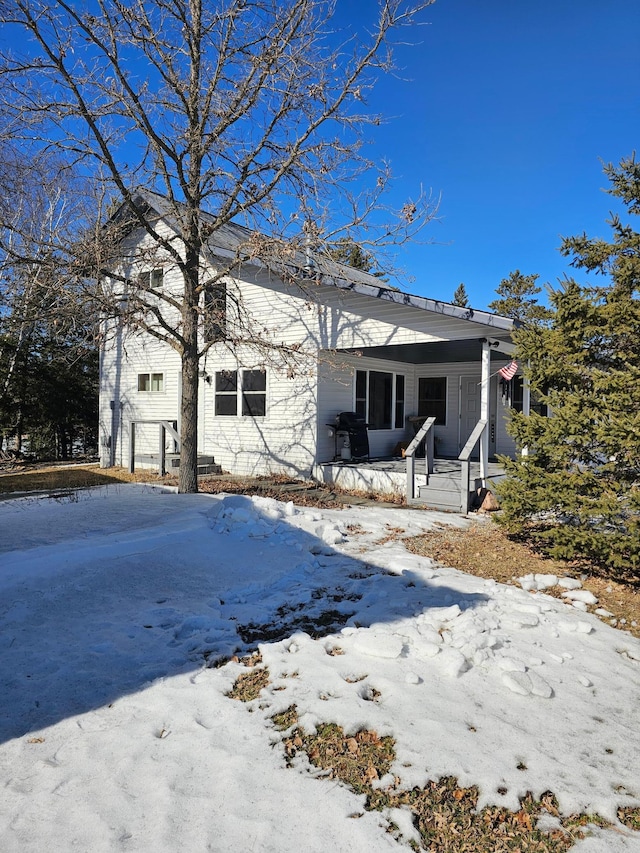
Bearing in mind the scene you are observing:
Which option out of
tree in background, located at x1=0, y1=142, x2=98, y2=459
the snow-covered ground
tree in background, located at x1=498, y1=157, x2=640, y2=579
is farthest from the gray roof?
tree in background, located at x1=0, y1=142, x2=98, y2=459

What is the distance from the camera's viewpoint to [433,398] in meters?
Answer: 15.2

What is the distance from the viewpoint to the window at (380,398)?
13094 mm

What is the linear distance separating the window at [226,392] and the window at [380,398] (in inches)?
123

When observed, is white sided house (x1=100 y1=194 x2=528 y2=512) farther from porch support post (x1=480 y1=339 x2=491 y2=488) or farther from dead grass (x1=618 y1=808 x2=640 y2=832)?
dead grass (x1=618 y1=808 x2=640 y2=832)

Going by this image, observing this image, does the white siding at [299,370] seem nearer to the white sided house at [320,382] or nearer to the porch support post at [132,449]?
the white sided house at [320,382]

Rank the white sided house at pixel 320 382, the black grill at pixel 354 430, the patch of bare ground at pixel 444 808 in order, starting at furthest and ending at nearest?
1. the black grill at pixel 354 430
2. the white sided house at pixel 320 382
3. the patch of bare ground at pixel 444 808

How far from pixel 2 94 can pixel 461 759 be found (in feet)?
35.2

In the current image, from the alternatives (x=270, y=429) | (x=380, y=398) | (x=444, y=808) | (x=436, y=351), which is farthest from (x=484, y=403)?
(x=444, y=808)

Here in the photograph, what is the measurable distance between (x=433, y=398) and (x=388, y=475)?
17.1 ft

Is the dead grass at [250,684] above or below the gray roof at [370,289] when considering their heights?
below

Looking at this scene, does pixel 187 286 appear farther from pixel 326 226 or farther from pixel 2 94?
pixel 2 94

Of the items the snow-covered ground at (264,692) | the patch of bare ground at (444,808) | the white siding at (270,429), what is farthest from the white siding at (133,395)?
the patch of bare ground at (444,808)

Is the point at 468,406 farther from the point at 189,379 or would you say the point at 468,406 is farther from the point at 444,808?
the point at 444,808

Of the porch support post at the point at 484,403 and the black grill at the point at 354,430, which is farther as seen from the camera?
the black grill at the point at 354,430
